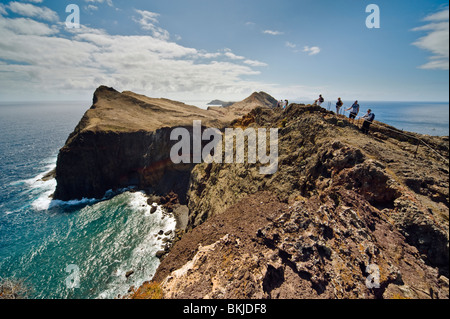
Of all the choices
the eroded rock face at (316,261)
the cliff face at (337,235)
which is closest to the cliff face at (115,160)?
the cliff face at (337,235)

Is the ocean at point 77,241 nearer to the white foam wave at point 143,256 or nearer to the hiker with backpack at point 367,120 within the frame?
the white foam wave at point 143,256

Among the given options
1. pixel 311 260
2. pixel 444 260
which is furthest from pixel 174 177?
pixel 444 260

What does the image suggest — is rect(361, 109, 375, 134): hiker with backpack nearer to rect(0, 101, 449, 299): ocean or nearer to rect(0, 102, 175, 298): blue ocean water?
rect(0, 102, 175, 298): blue ocean water

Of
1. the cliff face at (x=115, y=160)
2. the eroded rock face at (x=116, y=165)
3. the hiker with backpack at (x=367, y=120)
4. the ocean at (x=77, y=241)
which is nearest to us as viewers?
the hiker with backpack at (x=367, y=120)

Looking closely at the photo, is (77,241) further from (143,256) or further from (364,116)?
(364,116)

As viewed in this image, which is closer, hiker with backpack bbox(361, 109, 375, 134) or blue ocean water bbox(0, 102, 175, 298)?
hiker with backpack bbox(361, 109, 375, 134)

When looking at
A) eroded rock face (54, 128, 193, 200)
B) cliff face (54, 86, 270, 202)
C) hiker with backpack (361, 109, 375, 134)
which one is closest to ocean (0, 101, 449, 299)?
eroded rock face (54, 128, 193, 200)
